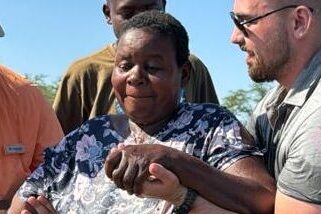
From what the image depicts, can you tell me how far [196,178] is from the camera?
2.51 metres

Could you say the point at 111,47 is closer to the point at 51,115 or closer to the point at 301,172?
the point at 51,115

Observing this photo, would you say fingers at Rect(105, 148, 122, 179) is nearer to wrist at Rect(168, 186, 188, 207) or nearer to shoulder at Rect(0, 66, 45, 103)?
wrist at Rect(168, 186, 188, 207)

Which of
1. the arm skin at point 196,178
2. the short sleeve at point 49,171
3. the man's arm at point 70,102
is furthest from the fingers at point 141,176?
the man's arm at point 70,102

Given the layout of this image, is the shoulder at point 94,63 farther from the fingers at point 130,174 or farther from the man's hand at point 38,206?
the fingers at point 130,174

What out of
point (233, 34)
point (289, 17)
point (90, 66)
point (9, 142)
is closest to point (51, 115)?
point (9, 142)

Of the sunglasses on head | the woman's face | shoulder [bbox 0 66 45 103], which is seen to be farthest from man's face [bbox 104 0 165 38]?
the woman's face

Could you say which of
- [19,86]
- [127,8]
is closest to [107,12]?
[127,8]

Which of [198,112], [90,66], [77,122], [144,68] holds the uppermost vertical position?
[144,68]

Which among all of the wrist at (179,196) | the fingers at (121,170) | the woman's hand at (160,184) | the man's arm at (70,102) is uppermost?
the fingers at (121,170)

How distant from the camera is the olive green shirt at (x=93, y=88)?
172 inches

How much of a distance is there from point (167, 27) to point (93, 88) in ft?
5.57

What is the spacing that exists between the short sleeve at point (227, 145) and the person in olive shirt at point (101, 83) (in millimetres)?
1601

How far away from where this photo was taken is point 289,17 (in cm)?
288

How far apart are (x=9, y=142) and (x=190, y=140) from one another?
4.61ft
